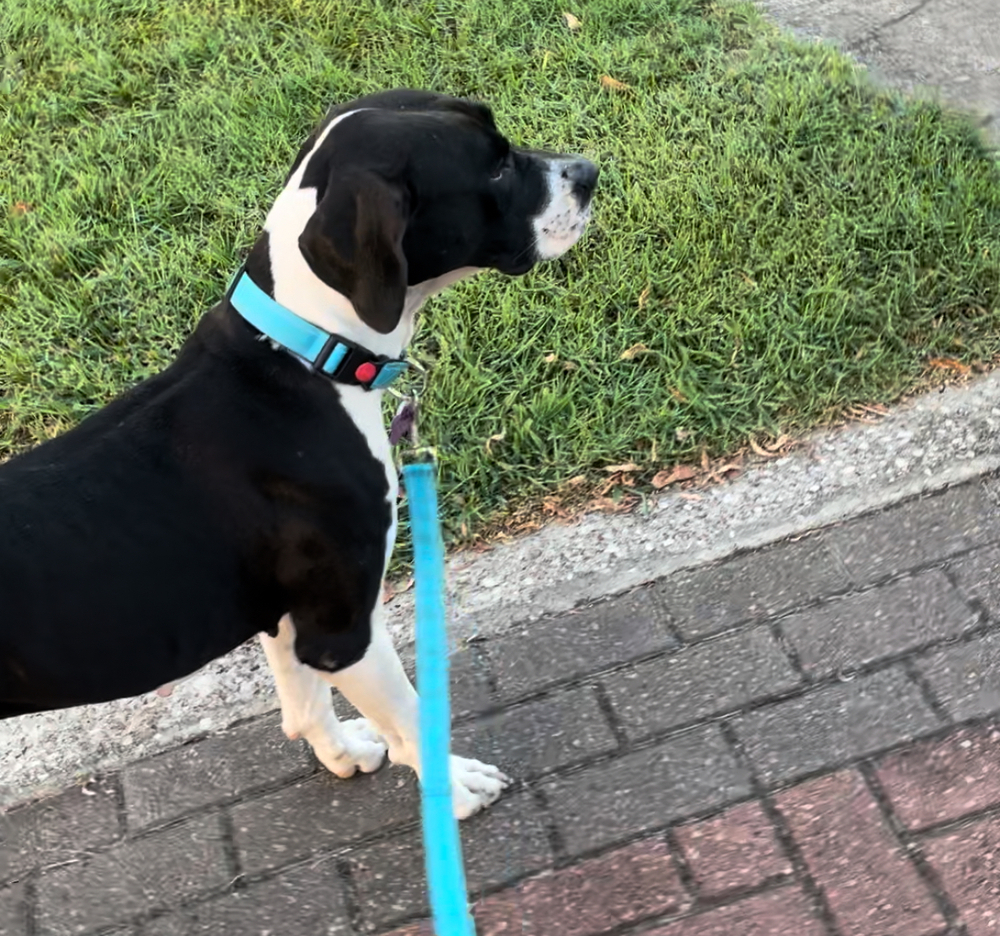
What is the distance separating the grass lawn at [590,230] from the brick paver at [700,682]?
2.26 ft

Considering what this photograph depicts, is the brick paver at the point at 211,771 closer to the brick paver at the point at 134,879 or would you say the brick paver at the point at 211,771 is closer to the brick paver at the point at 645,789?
the brick paver at the point at 134,879

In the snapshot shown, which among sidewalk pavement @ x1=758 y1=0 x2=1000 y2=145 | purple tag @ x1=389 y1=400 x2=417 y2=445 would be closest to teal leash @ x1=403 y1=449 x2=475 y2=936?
purple tag @ x1=389 y1=400 x2=417 y2=445

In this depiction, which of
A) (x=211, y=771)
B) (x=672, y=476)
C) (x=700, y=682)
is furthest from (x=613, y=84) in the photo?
(x=211, y=771)

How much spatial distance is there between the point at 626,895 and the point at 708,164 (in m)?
2.80

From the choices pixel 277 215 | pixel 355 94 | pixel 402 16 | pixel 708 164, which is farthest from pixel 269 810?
pixel 402 16

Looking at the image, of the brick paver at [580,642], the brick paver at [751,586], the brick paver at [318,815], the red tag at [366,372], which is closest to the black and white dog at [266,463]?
the red tag at [366,372]

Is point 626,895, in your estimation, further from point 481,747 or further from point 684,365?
point 684,365

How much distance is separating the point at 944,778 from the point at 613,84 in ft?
10.5

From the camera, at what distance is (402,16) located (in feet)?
16.4

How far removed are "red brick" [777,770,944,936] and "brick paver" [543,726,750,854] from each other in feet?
0.52

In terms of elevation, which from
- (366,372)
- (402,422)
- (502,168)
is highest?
(502,168)

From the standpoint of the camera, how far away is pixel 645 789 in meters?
2.47

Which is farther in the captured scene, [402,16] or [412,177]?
[402,16]

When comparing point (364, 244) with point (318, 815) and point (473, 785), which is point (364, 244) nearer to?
point (473, 785)
